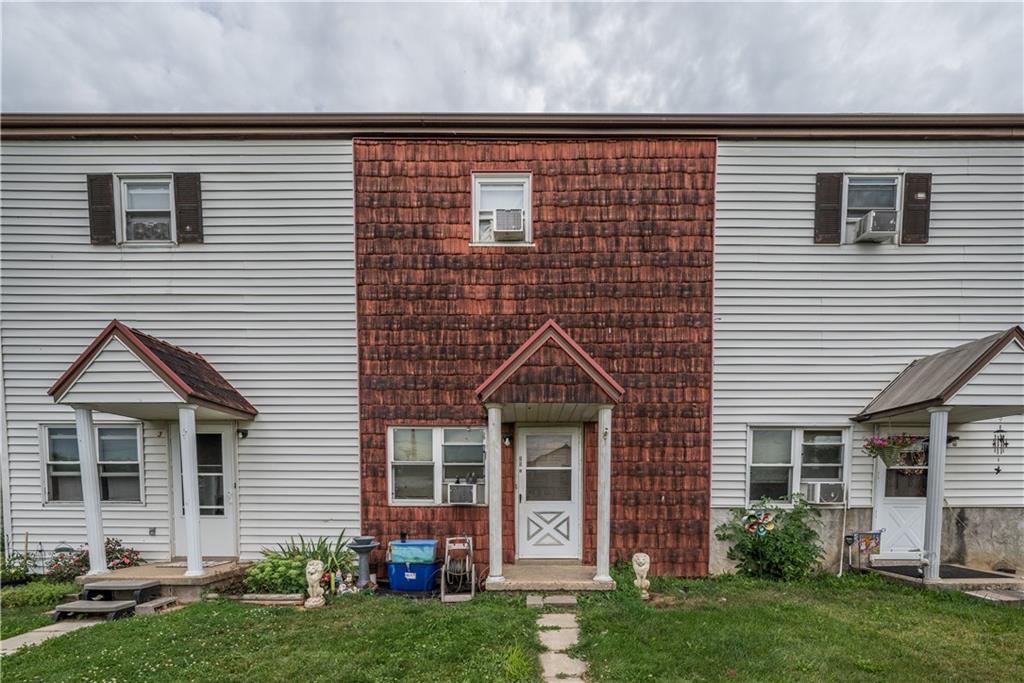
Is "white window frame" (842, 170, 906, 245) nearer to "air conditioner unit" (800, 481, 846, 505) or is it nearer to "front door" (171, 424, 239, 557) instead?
"air conditioner unit" (800, 481, 846, 505)

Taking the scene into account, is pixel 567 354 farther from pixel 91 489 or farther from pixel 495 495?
pixel 91 489

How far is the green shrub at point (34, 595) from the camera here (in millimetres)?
6145

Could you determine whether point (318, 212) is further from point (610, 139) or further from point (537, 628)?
point (537, 628)

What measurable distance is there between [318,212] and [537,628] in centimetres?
696

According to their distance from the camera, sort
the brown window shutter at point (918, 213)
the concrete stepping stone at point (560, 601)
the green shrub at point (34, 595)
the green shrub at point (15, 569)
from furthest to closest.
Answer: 1. the brown window shutter at point (918, 213)
2. the green shrub at point (15, 569)
3. the green shrub at point (34, 595)
4. the concrete stepping stone at point (560, 601)

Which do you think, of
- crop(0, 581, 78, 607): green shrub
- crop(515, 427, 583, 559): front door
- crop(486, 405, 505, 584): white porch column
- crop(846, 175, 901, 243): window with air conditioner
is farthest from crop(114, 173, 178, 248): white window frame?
crop(846, 175, 901, 243): window with air conditioner

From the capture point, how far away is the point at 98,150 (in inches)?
283

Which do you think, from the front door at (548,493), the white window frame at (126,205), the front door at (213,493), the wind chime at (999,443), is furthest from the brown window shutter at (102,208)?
the wind chime at (999,443)

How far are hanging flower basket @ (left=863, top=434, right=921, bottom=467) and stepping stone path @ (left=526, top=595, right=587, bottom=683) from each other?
5.37m

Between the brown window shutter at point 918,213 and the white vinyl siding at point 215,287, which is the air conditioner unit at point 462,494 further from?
the brown window shutter at point 918,213

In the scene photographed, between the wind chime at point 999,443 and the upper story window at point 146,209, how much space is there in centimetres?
1404

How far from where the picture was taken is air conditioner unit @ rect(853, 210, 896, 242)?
687 centimetres

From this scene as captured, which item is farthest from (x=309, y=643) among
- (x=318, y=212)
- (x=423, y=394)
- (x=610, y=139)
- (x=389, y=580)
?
(x=610, y=139)

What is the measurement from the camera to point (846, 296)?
708 centimetres
